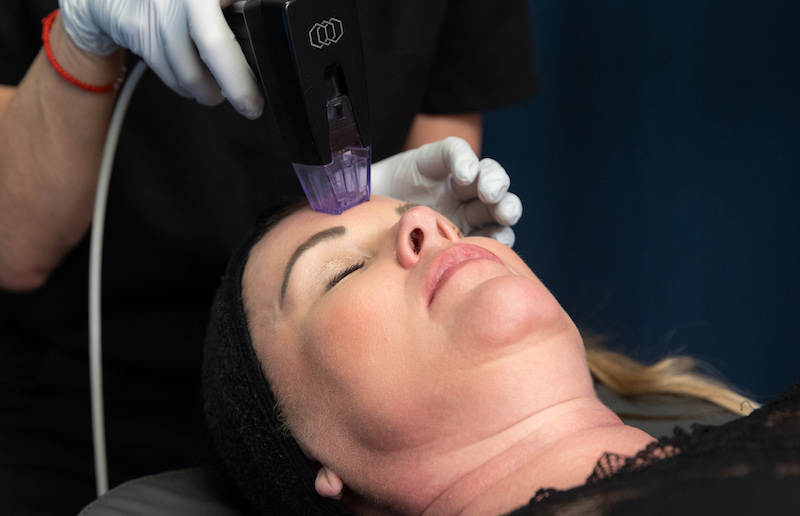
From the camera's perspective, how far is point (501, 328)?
752mm

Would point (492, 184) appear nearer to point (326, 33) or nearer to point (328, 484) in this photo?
point (326, 33)

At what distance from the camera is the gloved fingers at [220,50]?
91 centimetres

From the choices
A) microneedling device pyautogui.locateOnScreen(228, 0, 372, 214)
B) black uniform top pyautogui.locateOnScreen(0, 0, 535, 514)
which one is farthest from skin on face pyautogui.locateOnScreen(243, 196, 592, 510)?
black uniform top pyautogui.locateOnScreen(0, 0, 535, 514)

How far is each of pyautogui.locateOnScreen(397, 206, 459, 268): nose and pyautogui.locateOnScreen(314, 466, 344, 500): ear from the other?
0.28 meters

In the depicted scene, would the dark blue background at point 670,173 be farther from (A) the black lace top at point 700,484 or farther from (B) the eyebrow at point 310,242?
(A) the black lace top at point 700,484

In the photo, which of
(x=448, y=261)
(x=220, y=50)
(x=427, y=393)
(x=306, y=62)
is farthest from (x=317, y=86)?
(x=427, y=393)

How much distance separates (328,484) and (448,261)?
1.03ft

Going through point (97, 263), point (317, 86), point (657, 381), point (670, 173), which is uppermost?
point (317, 86)

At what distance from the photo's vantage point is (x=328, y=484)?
84cm

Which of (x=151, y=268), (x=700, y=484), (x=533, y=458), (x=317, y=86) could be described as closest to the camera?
(x=700, y=484)

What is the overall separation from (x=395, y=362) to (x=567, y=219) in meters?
1.47

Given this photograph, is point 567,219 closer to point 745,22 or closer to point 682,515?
point 745,22

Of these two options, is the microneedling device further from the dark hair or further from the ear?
the ear

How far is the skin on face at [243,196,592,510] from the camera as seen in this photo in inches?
29.8
